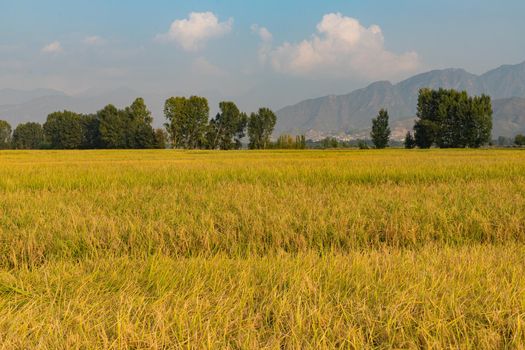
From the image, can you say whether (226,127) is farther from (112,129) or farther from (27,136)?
(27,136)

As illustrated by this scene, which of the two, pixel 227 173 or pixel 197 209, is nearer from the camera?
pixel 197 209

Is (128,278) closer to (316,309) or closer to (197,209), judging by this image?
(316,309)

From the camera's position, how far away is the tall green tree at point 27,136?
98.9 m

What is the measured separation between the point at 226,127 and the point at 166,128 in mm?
15017

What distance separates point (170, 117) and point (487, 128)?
60475mm

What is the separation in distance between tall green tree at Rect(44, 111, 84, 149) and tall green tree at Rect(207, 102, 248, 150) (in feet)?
103

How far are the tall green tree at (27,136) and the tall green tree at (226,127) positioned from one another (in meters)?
56.2

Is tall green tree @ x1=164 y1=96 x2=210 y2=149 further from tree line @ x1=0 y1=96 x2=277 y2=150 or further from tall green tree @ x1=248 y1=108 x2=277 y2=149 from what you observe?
tall green tree @ x1=248 y1=108 x2=277 y2=149

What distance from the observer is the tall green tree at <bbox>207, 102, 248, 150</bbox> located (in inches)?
3095

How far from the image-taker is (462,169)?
922cm

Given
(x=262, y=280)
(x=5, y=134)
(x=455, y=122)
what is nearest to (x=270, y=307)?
(x=262, y=280)

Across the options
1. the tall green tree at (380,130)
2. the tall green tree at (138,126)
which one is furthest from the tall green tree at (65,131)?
the tall green tree at (380,130)

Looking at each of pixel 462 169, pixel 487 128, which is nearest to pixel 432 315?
pixel 462 169

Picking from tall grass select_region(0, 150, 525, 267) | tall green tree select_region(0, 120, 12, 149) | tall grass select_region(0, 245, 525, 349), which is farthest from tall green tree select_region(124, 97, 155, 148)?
tall grass select_region(0, 245, 525, 349)
